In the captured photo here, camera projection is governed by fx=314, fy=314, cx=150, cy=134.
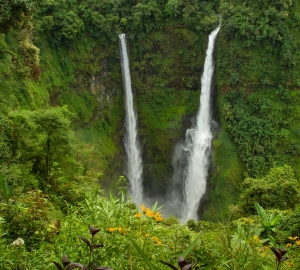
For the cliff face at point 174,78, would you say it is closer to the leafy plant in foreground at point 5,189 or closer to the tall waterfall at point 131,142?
the tall waterfall at point 131,142

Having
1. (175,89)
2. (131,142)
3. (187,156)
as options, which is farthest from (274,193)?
(175,89)

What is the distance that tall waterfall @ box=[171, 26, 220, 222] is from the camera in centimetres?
2195

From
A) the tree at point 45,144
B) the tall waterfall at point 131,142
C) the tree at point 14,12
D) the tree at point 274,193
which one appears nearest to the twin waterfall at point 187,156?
the tall waterfall at point 131,142

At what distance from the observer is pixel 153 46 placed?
23.5 m

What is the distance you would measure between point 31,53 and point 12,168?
710 cm

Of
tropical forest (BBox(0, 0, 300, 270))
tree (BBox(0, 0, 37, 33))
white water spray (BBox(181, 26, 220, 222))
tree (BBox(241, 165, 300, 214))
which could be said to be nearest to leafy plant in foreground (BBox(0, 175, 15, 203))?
tree (BBox(0, 0, 37, 33))

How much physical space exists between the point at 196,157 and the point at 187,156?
0.70 m

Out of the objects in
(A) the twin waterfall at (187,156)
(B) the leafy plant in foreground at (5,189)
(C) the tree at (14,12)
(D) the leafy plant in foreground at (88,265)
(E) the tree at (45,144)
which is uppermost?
(C) the tree at (14,12)

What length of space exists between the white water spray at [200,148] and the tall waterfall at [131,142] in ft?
11.5

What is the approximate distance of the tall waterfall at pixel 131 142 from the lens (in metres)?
23.0

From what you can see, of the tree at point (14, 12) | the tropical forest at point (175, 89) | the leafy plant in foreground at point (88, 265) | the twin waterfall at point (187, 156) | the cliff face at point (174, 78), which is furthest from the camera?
the twin waterfall at point (187, 156)

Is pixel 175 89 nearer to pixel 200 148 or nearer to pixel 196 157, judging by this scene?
pixel 200 148

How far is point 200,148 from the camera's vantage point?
22.4 meters

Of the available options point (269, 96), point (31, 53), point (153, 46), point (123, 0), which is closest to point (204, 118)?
point (269, 96)
